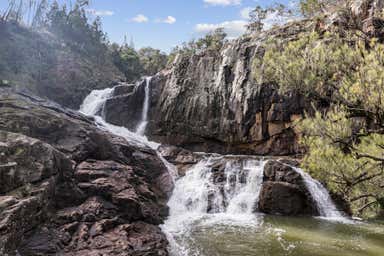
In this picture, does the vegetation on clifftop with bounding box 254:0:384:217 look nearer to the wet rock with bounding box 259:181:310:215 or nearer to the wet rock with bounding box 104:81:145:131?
the wet rock with bounding box 259:181:310:215

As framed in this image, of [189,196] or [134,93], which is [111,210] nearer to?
[189,196]

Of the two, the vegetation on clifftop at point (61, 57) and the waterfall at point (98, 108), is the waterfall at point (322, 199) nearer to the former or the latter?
the waterfall at point (98, 108)

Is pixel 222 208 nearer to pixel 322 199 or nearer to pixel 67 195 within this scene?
pixel 322 199

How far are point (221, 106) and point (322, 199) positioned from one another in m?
9.95

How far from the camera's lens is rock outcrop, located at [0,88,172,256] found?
28.3 ft

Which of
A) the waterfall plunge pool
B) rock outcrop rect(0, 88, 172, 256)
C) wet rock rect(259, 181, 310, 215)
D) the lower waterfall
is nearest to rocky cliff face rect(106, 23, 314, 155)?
the lower waterfall

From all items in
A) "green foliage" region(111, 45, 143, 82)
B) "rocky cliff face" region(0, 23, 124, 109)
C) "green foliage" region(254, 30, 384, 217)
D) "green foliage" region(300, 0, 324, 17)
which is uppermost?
"green foliage" region(111, 45, 143, 82)

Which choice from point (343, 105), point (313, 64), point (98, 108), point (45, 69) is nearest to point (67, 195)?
point (313, 64)

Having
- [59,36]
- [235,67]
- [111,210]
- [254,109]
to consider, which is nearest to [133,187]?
[111,210]

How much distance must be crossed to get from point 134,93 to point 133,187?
15.7 metres

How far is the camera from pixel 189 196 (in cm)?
1602

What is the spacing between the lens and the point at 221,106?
23.4 meters

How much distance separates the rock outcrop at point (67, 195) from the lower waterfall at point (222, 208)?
2.83ft

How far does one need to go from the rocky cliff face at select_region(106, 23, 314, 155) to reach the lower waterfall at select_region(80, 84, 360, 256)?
14.1 ft
